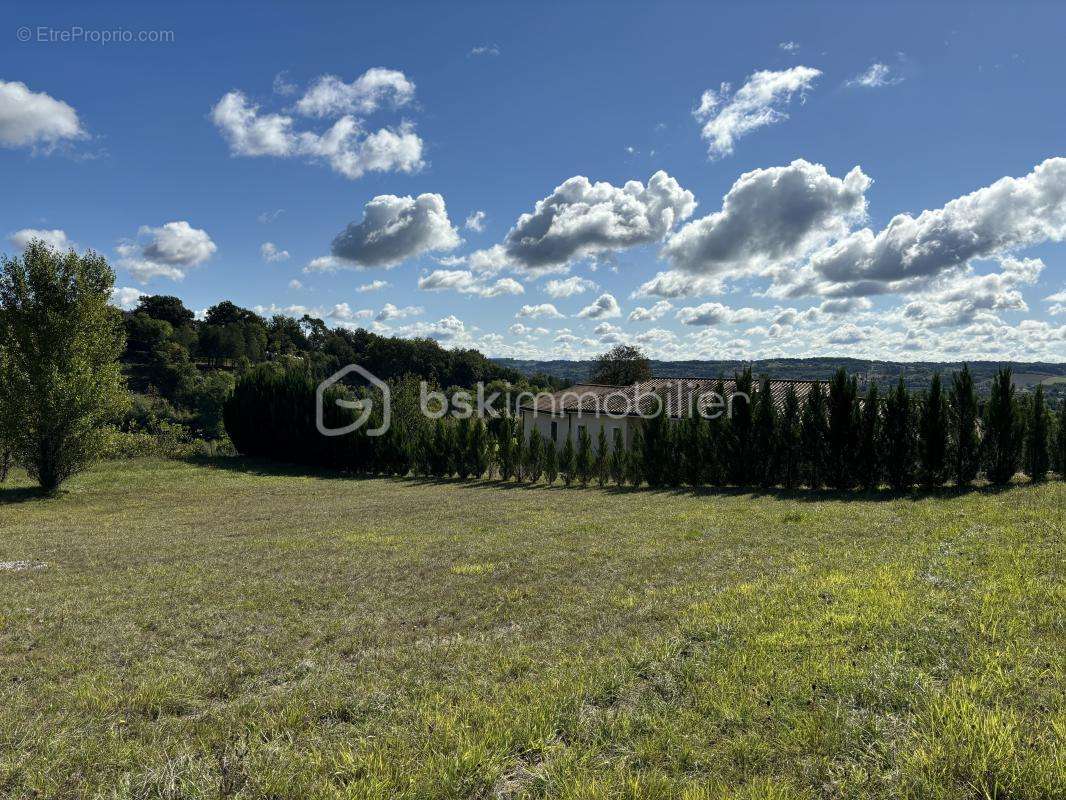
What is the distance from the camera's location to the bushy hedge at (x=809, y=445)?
14.9 metres

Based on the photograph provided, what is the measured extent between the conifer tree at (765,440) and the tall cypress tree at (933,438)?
3882 millimetres

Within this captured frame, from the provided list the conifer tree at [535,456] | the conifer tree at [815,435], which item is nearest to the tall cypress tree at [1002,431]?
the conifer tree at [815,435]

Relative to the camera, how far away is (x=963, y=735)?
2.60m

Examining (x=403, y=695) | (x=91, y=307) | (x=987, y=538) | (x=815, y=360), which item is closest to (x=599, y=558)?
(x=403, y=695)

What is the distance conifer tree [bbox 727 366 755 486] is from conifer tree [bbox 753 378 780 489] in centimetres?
22

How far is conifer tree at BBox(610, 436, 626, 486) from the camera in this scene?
2081cm

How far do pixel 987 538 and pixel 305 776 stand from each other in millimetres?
8558

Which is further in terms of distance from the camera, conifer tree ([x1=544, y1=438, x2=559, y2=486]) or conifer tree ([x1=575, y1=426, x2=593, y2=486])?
conifer tree ([x1=544, y1=438, x2=559, y2=486])

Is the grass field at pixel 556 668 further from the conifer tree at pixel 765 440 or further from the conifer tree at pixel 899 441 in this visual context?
the conifer tree at pixel 765 440

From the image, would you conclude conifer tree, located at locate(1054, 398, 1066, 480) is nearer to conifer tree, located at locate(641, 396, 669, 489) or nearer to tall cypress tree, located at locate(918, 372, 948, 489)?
tall cypress tree, located at locate(918, 372, 948, 489)

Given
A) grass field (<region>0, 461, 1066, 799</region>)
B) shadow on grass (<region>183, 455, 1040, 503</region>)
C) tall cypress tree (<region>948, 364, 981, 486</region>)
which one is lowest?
shadow on grass (<region>183, 455, 1040, 503</region>)

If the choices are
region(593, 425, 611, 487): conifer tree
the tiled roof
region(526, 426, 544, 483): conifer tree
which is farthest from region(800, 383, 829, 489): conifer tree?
the tiled roof

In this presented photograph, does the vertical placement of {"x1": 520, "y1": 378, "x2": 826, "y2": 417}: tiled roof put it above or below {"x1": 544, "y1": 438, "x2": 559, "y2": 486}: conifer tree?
above

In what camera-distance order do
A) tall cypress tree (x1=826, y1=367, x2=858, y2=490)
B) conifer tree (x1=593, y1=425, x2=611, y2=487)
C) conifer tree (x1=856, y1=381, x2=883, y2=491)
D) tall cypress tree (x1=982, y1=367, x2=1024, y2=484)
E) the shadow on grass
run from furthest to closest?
conifer tree (x1=593, y1=425, x2=611, y2=487) → tall cypress tree (x1=826, y1=367, x2=858, y2=490) → conifer tree (x1=856, y1=381, x2=883, y2=491) → tall cypress tree (x1=982, y1=367, x2=1024, y2=484) → the shadow on grass
